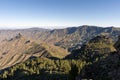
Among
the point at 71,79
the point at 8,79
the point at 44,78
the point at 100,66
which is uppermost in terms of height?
the point at 100,66

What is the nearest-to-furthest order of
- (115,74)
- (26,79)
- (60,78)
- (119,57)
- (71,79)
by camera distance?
(115,74) → (119,57) → (71,79) → (60,78) → (26,79)

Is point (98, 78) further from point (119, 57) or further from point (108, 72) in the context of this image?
point (119, 57)

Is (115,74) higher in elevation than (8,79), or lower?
higher

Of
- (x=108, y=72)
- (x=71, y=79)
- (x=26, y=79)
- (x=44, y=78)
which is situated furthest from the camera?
(x=26, y=79)

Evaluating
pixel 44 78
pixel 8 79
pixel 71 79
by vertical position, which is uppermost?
pixel 71 79

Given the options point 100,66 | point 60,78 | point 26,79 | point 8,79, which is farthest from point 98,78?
point 8,79

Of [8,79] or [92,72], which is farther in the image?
[8,79]

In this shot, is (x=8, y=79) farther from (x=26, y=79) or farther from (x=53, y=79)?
(x=53, y=79)

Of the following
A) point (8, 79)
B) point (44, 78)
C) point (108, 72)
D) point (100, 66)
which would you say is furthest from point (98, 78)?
point (8, 79)

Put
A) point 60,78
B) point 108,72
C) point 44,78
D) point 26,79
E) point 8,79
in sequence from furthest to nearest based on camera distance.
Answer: point 8,79, point 26,79, point 44,78, point 60,78, point 108,72
